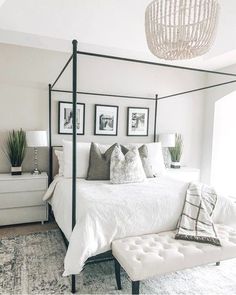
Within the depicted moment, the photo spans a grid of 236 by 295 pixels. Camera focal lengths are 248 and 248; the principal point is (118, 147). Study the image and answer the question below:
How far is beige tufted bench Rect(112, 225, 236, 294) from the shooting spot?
68.2 inches

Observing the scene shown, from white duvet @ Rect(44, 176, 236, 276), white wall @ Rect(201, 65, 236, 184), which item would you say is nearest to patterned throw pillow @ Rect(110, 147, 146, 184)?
white duvet @ Rect(44, 176, 236, 276)

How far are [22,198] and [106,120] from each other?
5.61 ft

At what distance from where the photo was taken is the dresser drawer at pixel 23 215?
320cm

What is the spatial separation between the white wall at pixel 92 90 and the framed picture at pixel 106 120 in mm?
86

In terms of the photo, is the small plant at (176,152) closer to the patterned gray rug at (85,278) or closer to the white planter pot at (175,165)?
the white planter pot at (175,165)

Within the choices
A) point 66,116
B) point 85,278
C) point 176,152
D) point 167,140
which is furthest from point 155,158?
point 85,278

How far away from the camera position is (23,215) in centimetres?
328

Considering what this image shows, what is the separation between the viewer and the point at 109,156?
10.3 ft

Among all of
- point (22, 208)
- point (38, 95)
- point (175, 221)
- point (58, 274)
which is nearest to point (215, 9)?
point (175, 221)

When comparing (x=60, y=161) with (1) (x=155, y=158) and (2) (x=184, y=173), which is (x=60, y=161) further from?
(2) (x=184, y=173)

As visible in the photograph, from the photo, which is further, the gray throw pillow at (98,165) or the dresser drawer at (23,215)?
the dresser drawer at (23,215)

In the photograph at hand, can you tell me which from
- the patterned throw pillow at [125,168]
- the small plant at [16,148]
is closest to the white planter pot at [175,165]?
the patterned throw pillow at [125,168]

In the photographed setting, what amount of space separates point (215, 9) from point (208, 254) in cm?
177

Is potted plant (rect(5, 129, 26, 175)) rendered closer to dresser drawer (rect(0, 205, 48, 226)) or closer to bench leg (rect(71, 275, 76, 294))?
dresser drawer (rect(0, 205, 48, 226))
